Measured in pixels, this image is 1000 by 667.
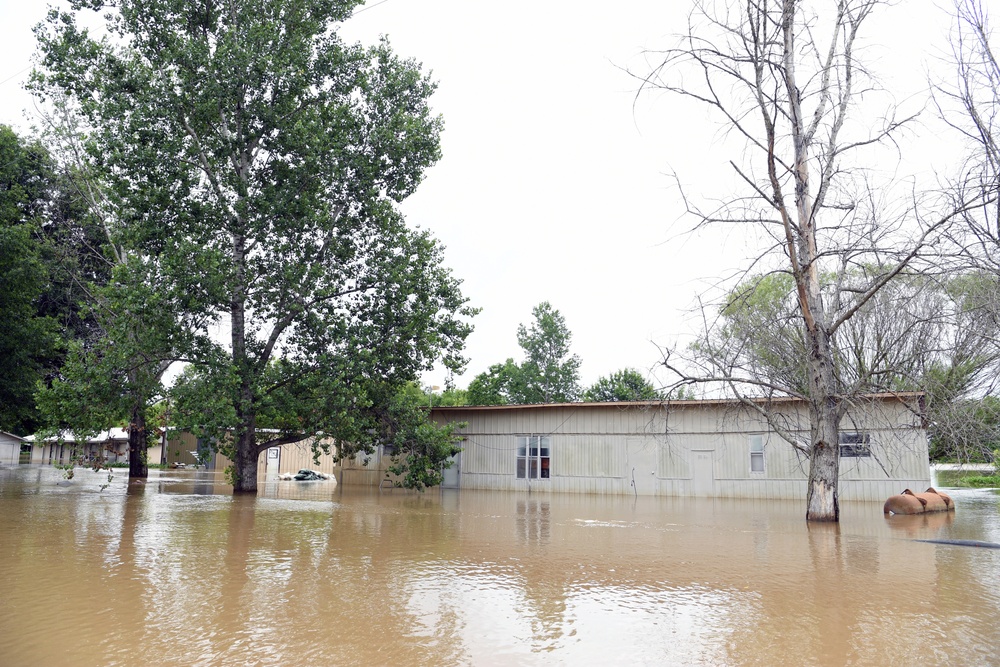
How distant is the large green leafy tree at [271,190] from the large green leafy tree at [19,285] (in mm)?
4714

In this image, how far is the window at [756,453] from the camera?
26547 mm

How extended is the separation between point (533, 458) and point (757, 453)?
8895mm

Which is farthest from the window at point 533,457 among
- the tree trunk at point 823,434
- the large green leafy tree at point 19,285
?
the large green leafy tree at point 19,285

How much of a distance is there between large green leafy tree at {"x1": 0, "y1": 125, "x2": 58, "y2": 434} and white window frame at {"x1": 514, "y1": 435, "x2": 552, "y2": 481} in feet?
59.9

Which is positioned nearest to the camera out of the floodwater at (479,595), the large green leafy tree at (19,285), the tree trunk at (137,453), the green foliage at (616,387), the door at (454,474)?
the floodwater at (479,595)

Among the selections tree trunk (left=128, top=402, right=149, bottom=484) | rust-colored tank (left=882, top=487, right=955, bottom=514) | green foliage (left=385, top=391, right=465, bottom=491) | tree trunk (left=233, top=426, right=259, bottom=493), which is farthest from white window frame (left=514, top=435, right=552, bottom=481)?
tree trunk (left=128, top=402, right=149, bottom=484)

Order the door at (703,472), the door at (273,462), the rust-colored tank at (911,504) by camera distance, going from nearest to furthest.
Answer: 1. the rust-colored tank at (911,504)
2. the door at (703,472)
3. the door at (273,462)

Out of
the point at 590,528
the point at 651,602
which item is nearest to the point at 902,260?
the point at 590,528

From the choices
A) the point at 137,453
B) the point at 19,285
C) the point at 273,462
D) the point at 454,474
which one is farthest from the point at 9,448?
the point at 454,474

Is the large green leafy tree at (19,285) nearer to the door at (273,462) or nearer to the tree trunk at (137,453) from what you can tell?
the tree trunk at (137,453)

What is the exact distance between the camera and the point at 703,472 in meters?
27.2

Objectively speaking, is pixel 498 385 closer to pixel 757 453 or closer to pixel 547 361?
pixel 547 361

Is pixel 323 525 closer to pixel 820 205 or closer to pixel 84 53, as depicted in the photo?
pixel 820 205

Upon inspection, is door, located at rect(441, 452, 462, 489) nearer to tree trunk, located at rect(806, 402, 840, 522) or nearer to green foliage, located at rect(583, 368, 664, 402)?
tree trunk, located at rect(806, 402, 840, 522)
